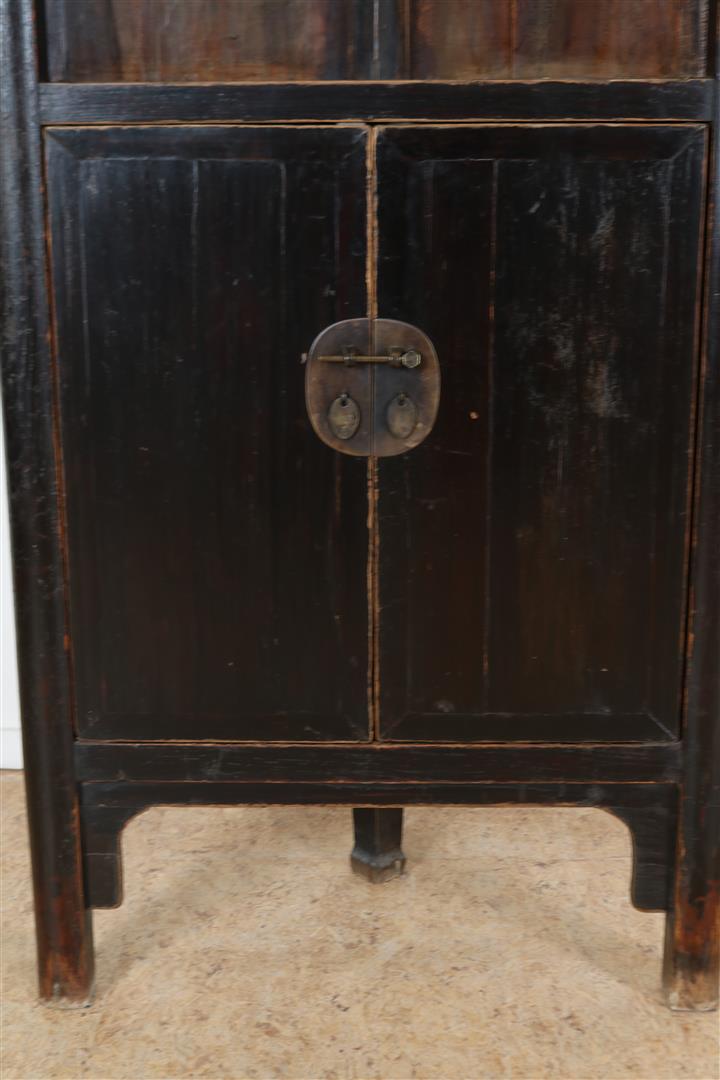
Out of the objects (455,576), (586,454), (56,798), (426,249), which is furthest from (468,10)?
(56,798)

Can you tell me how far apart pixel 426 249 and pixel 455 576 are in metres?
0.46

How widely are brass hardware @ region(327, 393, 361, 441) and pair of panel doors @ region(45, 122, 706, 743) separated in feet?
0.14

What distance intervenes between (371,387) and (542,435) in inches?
9.8

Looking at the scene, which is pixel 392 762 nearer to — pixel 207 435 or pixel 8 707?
pixel 207 435

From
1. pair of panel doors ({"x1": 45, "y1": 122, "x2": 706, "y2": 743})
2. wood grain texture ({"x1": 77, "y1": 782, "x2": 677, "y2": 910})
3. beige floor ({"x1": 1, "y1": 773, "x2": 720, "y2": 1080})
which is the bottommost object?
beige floor ({"x1": 1, "y1": 773, "x2": 720, "y2": 1080})

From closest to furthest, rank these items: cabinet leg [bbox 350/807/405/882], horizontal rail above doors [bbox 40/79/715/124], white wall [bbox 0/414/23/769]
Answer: horizontal rail above doors [bbox 40/79/715/124] → cabinet leg [bbox 350/807/405/882] → white wall [bbox 0/414/23/769]

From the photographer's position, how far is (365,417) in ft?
5.08

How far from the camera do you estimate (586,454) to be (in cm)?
157

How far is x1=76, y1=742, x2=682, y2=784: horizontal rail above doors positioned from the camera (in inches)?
64.4

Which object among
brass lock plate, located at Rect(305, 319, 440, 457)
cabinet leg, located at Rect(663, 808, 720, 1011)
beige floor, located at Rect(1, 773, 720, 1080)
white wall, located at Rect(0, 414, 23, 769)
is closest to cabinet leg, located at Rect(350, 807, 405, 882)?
beige floor, located at Rect(1, 773, 720, 1080)

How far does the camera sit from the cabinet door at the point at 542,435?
1498mm

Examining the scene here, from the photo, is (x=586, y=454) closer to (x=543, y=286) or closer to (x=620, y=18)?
(x=543, y=286)

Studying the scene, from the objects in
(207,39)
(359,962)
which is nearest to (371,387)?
(207,39)

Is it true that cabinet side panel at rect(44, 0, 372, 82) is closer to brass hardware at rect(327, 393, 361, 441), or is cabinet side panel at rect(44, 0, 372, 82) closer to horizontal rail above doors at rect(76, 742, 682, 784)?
brass hardware at rect(327, 393, 361, 441)
